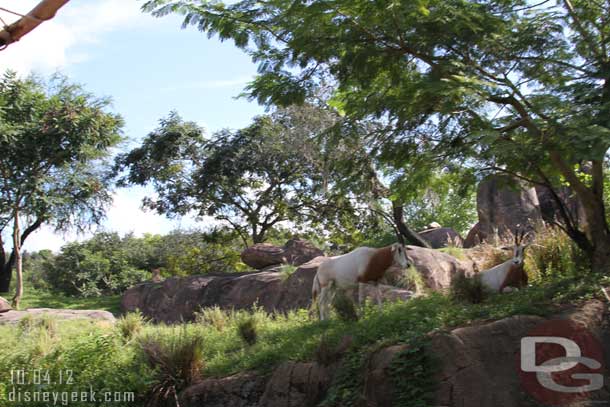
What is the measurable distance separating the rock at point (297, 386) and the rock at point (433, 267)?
19.1ft

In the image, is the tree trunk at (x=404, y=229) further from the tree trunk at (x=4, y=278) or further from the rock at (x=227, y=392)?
the tree trunk at (x=4, y=278)

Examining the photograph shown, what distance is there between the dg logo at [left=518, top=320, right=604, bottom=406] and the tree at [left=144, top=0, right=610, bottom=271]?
233cm

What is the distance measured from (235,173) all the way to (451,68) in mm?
18321

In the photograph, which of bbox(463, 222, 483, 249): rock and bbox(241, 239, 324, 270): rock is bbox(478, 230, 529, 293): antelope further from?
bbox(241, 239, 324, 270): rock

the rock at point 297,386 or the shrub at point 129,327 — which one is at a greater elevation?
the shrub at point 129,327

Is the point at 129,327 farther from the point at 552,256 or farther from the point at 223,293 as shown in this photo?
the point at 552,256

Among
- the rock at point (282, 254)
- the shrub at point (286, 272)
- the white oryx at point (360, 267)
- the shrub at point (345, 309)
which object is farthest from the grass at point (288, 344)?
the rock at point (282, 254)

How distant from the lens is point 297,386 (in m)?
8.54

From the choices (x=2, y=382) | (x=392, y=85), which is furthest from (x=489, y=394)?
(x=2, y=382)

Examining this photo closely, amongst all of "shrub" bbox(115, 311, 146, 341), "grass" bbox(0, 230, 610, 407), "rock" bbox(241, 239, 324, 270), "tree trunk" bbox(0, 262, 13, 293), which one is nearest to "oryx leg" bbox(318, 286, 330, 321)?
"grass" bbox(0, 230, 610, 407)

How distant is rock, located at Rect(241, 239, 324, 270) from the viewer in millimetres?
21344

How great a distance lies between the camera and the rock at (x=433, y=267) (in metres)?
14.4

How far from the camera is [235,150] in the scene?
27.3 m

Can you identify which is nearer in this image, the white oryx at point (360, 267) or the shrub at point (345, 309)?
the shrub at point (345, 309)
